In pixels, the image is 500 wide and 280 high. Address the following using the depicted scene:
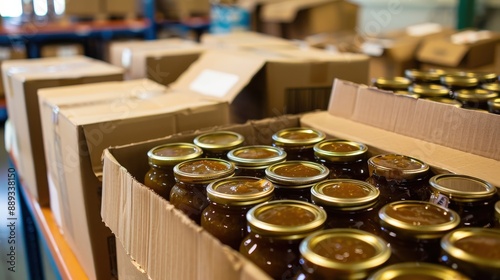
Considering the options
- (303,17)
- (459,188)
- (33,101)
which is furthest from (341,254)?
(303,17)

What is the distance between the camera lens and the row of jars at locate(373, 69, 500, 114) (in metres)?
1.12

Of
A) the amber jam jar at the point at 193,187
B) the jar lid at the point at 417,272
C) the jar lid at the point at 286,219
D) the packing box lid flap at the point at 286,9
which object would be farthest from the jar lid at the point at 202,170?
the packing box lid flap at the point at 286,9

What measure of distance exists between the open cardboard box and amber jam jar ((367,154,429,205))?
0.06 m

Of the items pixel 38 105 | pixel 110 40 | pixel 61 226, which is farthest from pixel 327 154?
pixel 110 40

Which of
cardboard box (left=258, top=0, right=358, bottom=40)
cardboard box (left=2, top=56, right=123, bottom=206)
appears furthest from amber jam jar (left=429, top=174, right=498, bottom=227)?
cardboard box (left=258, top=0, right=358, bottom=40)

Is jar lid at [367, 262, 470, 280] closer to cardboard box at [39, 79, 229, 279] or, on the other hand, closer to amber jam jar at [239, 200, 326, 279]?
amber jam jar at [239, 200, 326, 279]

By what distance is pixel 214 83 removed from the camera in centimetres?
145

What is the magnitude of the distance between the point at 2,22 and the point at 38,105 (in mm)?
3573

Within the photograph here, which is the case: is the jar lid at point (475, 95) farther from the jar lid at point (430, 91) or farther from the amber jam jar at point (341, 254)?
the amber jam jar at point (341, 254)

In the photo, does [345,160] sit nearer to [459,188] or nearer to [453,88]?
[459,188]

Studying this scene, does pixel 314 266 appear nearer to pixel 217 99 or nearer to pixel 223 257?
pixel 223 257

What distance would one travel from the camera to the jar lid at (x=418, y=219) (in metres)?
0.63

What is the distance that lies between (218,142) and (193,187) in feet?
0.74

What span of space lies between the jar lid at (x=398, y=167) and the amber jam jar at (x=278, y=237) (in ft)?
0.64
